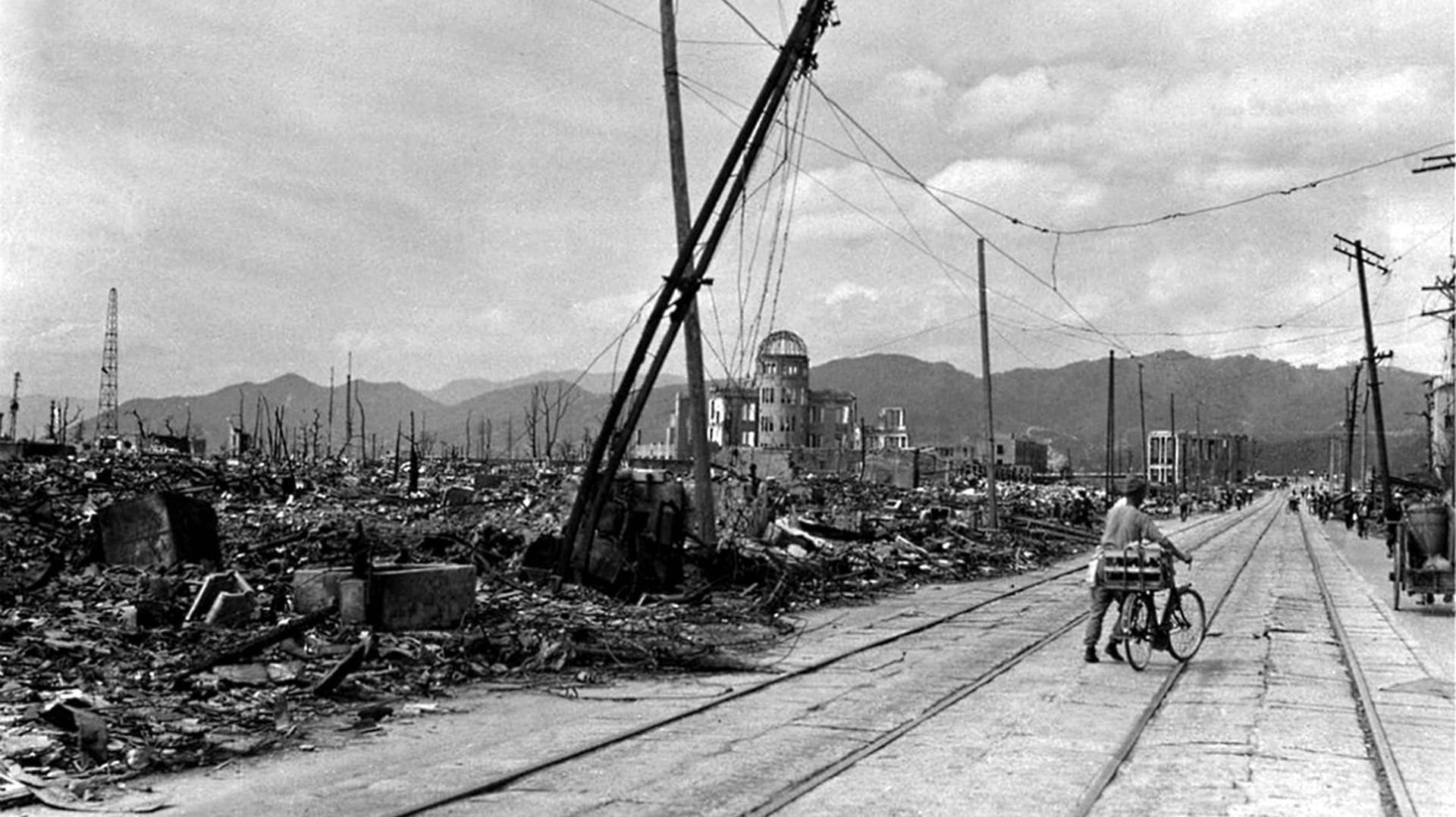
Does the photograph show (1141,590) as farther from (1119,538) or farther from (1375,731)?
(1375,731)

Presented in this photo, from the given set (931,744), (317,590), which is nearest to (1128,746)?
(931,744)

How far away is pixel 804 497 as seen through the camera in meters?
42.5

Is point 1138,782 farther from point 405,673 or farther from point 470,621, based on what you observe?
point 470,621

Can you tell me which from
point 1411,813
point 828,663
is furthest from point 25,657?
point 1411,813

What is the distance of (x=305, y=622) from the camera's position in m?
12.3

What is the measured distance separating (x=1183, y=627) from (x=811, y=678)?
152 inches

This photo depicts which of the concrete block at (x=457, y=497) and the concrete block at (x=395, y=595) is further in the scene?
the concrete block at (x=457, y=497)

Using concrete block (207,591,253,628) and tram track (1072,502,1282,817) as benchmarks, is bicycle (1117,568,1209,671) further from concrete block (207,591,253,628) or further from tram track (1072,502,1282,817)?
concrete block (207,591,253,628)

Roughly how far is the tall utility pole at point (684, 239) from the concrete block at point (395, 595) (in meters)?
6.00

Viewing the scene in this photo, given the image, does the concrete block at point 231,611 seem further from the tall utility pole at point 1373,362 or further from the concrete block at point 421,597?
the tall utility pole at point 1373,362

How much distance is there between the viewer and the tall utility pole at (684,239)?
19484 millimetres

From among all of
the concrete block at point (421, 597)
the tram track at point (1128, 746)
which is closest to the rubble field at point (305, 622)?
the concrete block at point (421, 597)

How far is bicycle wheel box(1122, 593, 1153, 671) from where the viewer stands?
12289 millimetres

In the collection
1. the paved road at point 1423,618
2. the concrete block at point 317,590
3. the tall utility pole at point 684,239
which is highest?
the tall utility pole at point 684,239
